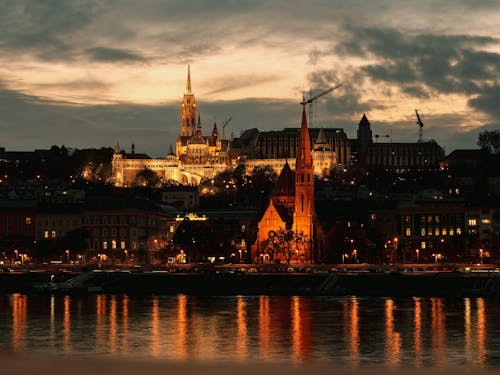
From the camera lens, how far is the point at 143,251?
122 meters

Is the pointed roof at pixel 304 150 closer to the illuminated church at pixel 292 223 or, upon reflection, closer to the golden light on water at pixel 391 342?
the illuminated church at pixel 292 223

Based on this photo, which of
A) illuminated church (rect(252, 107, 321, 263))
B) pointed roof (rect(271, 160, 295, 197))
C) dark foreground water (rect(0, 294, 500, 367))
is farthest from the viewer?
pointed roof (rect(271, 160, 295, 197))

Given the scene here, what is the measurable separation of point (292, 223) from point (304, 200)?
120 inches

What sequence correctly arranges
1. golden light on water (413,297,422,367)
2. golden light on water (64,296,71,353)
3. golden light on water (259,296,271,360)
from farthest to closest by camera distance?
golden light on water (64,296,71,353)
golden light on water (259,296,271,360)
golden light on water (413,297,422,367)

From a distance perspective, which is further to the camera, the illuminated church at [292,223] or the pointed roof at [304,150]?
the pointed roof at [304,150]

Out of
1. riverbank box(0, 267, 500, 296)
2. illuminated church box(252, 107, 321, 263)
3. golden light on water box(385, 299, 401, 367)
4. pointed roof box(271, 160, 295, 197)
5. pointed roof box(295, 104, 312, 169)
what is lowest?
golden light on water box(385, 299, 401, 367)

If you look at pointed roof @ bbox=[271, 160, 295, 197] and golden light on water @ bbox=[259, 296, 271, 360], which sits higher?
pointed roof @ bbox=[271, 160, 295, 197]

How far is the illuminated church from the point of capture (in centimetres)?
11512

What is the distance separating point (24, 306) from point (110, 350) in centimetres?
2817

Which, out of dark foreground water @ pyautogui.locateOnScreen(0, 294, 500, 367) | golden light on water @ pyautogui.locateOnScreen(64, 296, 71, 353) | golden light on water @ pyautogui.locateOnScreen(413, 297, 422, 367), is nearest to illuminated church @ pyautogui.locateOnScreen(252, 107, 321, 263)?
dark foreground water @ pyautogui.locateOnScreen(0, 294, 500, 367)

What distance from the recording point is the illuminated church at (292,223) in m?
115

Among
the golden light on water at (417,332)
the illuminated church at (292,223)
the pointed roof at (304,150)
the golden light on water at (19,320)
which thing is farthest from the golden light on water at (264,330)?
the pointed roof at (304,150)

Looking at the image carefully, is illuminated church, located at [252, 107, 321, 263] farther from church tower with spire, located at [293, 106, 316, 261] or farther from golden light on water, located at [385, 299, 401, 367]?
golden light on water, located at [385, 299, 401, 367]

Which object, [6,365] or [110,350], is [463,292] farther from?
[6,365]
